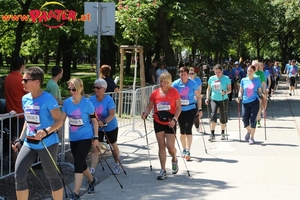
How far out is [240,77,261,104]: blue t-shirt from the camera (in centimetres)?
1108

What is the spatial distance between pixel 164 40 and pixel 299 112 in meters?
6.30

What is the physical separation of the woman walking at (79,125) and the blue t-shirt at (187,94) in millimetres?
2992

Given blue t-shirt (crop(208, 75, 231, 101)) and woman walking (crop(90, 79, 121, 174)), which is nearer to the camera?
woman walking (crop(90, 79, 121, 174))

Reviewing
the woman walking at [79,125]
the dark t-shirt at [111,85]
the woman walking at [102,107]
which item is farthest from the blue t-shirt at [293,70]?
the woman walking at [79,125]

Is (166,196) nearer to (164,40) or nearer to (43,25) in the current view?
(164,40)

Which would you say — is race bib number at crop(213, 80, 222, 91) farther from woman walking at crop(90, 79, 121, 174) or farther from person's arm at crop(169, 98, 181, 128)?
woman walking at crop(90, 79, 121, 174)

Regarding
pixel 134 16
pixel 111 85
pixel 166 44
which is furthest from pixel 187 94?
pixel 166 44

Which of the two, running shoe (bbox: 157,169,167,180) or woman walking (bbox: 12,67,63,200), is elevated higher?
woman walking (bbox: 12,67,63,200)

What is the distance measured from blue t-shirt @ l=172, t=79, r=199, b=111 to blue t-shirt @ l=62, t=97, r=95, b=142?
301 cm

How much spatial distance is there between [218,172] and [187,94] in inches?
65.1

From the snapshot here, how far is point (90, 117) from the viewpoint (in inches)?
257

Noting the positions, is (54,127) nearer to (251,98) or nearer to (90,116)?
(90,116)

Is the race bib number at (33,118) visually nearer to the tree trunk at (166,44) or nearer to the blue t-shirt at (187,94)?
the blue t-shirt at (187,94)

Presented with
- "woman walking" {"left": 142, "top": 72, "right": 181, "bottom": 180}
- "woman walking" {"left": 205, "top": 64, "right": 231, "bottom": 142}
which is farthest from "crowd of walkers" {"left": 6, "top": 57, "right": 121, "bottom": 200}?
"woman walking" {"left": 205, "top": 64, "right": 231, "bottom": 142}
